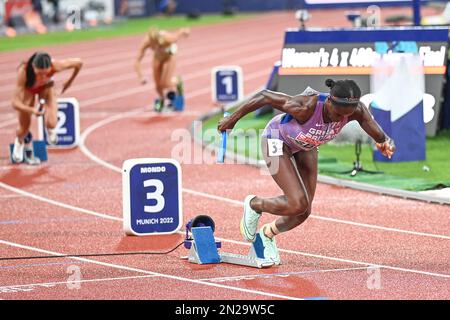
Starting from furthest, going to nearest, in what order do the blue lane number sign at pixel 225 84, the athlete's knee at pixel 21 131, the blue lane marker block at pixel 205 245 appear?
1. the blue lane number sign at pixel 225 84
2. the athlete's knee at pixel 21 131
3. the blue lane marker block at pixel 205 245

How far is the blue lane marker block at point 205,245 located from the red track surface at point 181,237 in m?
0.13

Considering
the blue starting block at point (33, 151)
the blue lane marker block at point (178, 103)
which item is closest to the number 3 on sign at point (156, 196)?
the blue starting block at point (33, 151)

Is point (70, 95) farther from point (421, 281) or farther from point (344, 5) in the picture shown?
point (421, 281)

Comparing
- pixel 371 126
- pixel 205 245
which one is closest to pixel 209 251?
pixel 205 245

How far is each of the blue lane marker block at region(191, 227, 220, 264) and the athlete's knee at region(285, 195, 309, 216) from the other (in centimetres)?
82

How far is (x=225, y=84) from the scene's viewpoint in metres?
21.9

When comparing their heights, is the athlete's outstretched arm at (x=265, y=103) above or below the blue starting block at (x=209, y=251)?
above

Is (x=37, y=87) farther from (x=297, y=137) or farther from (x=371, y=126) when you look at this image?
(x=371, y=126)

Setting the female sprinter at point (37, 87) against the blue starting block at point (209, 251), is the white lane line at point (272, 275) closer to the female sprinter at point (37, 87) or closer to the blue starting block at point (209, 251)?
the blue starting block at point (209, 251)

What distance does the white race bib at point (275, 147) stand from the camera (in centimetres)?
967

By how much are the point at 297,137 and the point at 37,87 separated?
6.86 metres

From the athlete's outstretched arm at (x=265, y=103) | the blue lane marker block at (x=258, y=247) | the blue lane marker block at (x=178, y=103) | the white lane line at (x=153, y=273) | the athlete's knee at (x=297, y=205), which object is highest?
the athlete's outstretched arm at (x=265, y=103)

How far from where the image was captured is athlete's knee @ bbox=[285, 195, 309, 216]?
9.56m

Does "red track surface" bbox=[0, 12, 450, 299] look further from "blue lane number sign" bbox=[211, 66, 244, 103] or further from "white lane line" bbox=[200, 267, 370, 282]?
"blue lane number sign" bbox=[211, 66, 244, 103]
